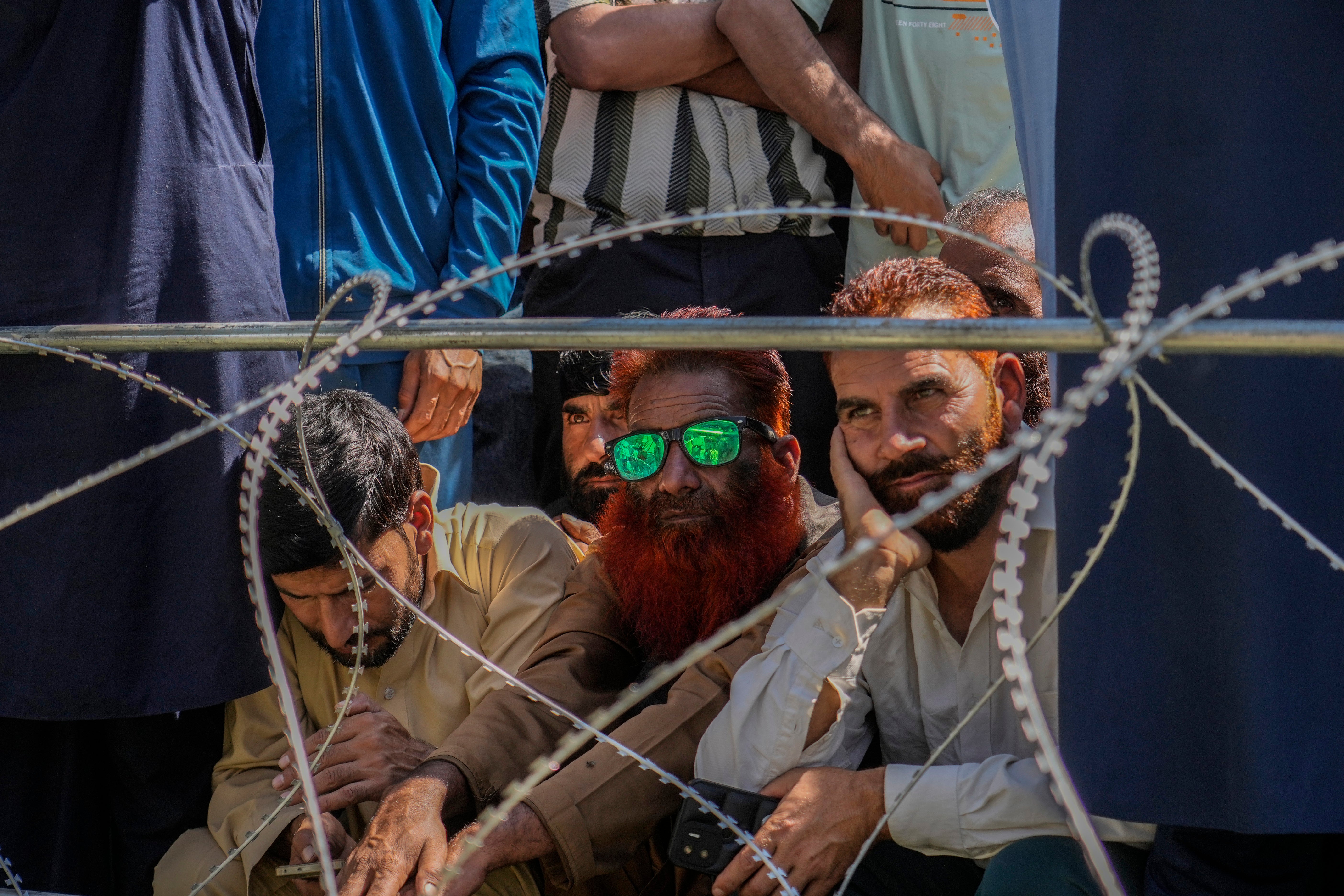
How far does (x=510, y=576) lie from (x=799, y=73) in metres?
1.56

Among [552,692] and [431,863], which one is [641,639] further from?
[431,863]

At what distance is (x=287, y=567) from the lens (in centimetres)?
294

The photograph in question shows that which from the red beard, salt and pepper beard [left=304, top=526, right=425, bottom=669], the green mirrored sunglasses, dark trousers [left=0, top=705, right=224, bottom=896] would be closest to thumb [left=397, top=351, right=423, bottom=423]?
salt and pepper beard [left=304, top=526, right=425, bottom=669]

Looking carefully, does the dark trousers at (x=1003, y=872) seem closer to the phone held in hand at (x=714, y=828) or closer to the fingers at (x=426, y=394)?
the phone held in hand at (x=714, y=828)

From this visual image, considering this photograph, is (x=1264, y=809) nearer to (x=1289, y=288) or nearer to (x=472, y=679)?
(x=1289, y=288)

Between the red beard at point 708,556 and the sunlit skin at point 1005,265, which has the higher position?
the sunlit skin at point 1005,265

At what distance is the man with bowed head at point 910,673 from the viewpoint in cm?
234

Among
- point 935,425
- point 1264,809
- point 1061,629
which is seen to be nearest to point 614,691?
point 935,425

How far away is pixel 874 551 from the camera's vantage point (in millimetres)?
2580

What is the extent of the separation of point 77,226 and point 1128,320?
2.12 m

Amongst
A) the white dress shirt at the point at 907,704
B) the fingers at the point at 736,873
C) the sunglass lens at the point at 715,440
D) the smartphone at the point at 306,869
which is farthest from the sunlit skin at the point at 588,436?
the fingers at the point at 736,873

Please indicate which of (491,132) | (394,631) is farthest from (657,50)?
(394,631)

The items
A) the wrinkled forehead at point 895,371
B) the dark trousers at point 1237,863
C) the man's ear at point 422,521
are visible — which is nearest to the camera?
the dark trousers at point 1237,863

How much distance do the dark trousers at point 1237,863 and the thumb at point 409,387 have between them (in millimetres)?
2120
